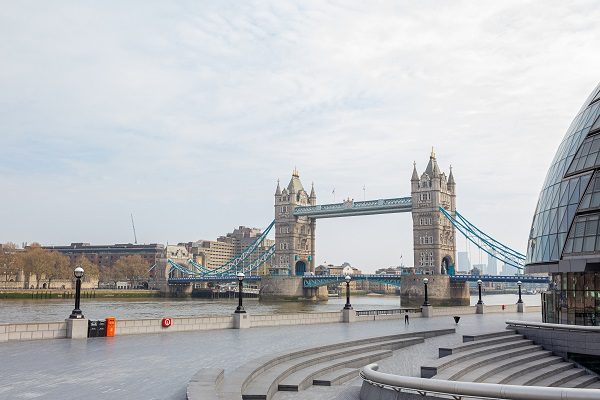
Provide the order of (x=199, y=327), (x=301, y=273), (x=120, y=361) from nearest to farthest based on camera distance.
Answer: (x=120, y=361), (x=199, y=327), (x=301, y=273)

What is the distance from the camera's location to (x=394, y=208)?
14275 centimetres

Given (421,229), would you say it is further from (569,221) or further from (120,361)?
(120,361)

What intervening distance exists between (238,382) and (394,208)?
131727 millimetres

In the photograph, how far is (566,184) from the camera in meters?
27.9

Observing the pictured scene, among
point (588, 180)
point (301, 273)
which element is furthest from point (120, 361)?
point (301, 273)

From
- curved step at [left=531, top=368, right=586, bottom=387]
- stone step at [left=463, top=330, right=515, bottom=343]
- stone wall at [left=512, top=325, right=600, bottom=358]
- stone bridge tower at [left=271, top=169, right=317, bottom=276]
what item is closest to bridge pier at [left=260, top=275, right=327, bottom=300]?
stone bridge tower at [left=271, top=169, right=317, bottom=276]

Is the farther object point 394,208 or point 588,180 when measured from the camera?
point 394,208

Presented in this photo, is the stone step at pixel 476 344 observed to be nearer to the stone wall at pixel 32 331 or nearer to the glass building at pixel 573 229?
the glass building at pixel 573 229

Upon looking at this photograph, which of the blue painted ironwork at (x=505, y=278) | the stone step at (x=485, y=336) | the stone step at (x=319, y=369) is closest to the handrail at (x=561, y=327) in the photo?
the stone step at (x=485, y=336)

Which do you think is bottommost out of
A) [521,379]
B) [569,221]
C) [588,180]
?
[521,379]

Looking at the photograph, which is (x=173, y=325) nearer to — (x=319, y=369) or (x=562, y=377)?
(x=319, y=369)

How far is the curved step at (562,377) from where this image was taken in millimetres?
20089

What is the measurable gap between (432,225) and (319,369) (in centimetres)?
12265

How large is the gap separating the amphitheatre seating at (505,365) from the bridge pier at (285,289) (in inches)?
4468
